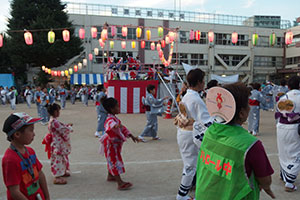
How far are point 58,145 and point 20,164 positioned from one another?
220cm

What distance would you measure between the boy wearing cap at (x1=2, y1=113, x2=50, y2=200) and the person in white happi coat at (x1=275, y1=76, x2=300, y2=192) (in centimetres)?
340

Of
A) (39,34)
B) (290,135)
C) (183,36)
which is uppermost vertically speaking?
(183,36)

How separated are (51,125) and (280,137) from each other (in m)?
3.69

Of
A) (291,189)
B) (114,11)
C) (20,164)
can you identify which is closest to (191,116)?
(20,164)

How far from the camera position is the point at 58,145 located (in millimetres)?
3941

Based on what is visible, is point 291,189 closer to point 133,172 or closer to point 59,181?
point 133,172

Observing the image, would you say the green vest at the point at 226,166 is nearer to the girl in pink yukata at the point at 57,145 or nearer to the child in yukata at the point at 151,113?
the girl in pink yukata at the point at 57,145

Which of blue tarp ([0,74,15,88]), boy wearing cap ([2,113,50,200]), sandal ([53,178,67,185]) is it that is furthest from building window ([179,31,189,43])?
boy wearing cap ([2,113,50,200])

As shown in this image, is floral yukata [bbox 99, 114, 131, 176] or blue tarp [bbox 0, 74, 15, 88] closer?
floral yukata [bbox 99, 114, 131, 176]

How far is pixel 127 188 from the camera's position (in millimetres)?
3607

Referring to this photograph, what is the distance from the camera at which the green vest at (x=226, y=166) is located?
58.7 inches

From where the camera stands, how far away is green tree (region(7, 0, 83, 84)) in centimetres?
2203

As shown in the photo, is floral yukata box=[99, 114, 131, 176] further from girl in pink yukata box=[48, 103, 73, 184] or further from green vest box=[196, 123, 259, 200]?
green vest box=[196, 123, 259, 200]

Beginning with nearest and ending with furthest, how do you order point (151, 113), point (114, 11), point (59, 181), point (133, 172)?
point (59, 181) → point (133, 172) → point (151, 113) → point (114, 11)
